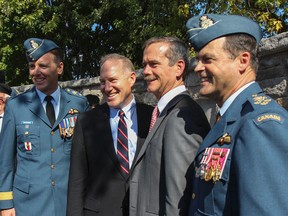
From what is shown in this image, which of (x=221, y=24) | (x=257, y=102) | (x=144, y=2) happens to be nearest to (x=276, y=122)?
(x=257, y=102)

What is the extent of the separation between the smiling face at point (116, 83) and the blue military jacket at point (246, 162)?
3.95 ft

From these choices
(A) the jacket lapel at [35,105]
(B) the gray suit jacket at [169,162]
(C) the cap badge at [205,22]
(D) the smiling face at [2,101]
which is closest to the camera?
(C) the cap badge at [205,22]

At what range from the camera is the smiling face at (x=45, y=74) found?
10.4ft

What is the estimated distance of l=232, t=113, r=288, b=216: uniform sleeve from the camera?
1387mm

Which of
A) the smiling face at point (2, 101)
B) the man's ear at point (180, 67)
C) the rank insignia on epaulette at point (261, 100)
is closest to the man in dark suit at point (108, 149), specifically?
the man's ear at point (180, 67)

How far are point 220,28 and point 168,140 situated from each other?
63 cm

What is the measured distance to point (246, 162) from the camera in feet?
4.73

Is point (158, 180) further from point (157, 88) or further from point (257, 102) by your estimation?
point (257, 102)

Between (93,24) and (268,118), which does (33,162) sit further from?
(93,24)

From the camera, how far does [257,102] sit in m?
1.60

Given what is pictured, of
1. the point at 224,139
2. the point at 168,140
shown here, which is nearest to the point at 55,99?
the point at 168,140

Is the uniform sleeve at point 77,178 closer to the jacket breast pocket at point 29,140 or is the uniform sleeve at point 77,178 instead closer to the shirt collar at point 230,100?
the jacket breast pocket at point 29,140

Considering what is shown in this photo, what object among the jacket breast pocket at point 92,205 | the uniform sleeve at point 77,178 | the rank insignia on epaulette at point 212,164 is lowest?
the jacket breast pocket at point 92,205

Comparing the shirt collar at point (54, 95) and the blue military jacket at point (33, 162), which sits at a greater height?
the shirt collar at point (54, 95)
